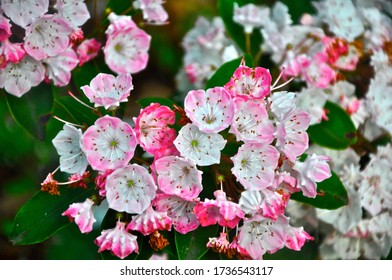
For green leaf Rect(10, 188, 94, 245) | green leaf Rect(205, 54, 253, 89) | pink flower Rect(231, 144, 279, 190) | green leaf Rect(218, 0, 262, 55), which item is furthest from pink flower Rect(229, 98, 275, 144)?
green leaf Rect(218, 0, 262, 55)

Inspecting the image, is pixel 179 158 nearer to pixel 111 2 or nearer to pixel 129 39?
pixel 129 39

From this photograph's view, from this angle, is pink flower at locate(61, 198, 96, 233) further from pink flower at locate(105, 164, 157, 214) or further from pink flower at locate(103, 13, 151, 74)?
pink flower at locate(103, 13, 151, 74)

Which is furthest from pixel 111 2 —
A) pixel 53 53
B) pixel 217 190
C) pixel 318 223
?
pixel 318 223

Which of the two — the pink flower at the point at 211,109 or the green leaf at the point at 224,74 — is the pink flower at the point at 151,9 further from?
the pink flower at the point at 211,109

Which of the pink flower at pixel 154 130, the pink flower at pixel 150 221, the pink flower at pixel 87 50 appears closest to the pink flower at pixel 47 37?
the pink flower at pixel 87 50

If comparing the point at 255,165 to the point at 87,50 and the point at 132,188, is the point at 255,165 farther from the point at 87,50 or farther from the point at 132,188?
the point at 87,50
